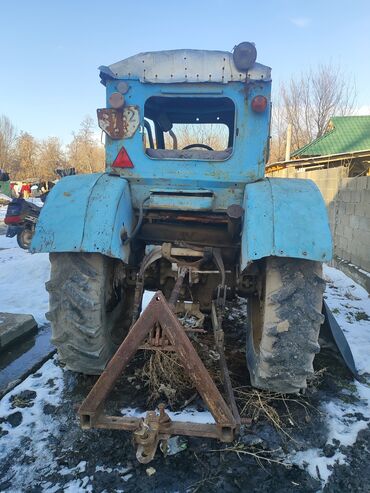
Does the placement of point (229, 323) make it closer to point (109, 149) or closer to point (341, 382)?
point (341, 382)

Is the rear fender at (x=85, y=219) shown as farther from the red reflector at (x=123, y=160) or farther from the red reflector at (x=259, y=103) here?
the red reflector at (x=259, y=103)

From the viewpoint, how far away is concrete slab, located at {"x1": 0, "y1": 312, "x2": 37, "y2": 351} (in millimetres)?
3943

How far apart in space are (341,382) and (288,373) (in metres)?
0.99

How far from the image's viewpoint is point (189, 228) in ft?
11.1

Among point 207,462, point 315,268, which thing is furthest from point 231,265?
point 207,462

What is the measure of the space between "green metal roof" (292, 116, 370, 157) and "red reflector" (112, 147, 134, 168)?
18.8 metres

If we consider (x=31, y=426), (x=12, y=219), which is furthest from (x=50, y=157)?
(x=31, y=426)

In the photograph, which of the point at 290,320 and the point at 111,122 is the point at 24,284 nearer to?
the point at 111,122

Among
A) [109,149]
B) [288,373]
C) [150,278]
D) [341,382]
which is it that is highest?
[109,149]

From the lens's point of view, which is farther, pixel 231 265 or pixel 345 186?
pixel 345 186

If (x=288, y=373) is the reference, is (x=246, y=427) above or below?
below

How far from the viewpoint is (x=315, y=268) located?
2645mm

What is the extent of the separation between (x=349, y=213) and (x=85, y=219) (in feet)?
20.5


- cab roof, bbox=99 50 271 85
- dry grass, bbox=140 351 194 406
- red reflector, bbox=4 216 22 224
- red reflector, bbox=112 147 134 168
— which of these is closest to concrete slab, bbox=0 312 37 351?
dry grass, bbox=140 351 194 406
